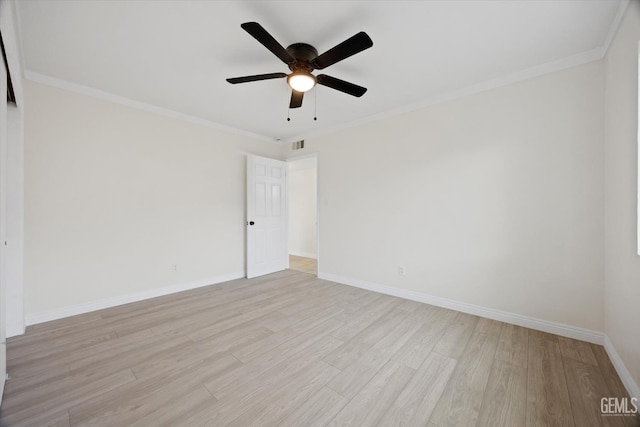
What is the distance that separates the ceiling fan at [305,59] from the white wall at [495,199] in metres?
1.44

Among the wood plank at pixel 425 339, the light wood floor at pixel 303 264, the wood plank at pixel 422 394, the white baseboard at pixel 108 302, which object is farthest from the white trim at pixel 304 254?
the wood plank at pixel 422 394

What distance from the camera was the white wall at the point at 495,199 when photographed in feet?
7.23

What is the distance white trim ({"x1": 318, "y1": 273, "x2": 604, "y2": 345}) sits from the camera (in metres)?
2.21

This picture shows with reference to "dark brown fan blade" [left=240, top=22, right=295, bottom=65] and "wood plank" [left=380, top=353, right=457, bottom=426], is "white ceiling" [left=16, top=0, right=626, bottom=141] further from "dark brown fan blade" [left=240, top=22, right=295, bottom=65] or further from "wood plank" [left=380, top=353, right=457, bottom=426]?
"wood plank" [left=380, top=353, right=457, bottom=426]

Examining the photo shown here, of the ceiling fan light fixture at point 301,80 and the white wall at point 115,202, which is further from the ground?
the ceiling fan light fixture at point 301,80

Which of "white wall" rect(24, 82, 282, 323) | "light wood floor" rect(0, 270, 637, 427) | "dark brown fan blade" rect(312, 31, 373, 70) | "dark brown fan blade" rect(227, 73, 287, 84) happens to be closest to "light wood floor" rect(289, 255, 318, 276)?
"white wall" rect(24, 82, 282, 323)

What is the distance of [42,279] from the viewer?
256cm

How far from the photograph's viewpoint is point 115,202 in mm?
3010

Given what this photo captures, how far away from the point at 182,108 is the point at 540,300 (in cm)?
487

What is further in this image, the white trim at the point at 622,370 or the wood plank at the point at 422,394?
the white trim at the point at 622,370

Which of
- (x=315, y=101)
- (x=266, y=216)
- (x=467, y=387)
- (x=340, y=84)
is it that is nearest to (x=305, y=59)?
(x=340, y=84)

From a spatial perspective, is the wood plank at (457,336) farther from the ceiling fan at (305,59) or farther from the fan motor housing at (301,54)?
the fan motor housing at (301,54)

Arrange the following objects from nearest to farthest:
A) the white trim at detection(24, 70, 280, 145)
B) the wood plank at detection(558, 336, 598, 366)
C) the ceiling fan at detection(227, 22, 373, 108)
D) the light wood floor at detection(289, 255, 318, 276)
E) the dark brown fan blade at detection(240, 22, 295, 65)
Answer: the dark brown fan blade at detection(240, 22, 295, 65) → the ceiling fan at detection(227, 22, 373, 108) → the wood plank at detection(558, 336, 598, 366) → the white trim at detection(24, 70, 280, 145) → the light wood floor at detection(289, 255, 318, 276)

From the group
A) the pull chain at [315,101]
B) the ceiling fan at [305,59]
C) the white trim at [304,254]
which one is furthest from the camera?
the white trim at [304,254]
